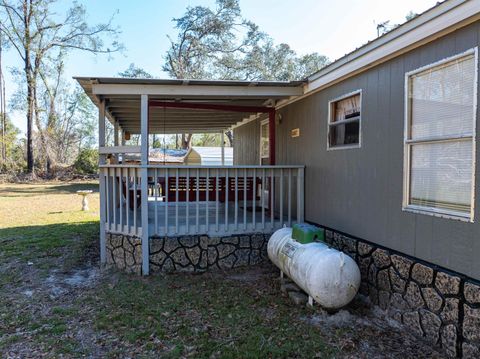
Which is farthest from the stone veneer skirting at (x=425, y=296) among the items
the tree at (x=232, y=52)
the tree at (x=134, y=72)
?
the tree at (x=134, y=72)

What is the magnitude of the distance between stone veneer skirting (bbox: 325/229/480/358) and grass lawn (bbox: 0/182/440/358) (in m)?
0.15

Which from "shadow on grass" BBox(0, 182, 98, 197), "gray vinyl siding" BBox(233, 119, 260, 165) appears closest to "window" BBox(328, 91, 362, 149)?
"gray vinyl siding" BBox(233, 119, 260, 165)

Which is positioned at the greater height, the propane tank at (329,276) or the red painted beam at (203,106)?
the red painted beam at (203,106)

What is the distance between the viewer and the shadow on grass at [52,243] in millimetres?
5891

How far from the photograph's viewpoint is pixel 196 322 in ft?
11.8

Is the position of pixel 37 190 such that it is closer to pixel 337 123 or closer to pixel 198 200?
pixel 198 200

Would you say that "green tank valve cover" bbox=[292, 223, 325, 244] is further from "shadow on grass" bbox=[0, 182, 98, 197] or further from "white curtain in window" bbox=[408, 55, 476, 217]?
"shadow on grass" bbox=[0, 182, 98, 197]

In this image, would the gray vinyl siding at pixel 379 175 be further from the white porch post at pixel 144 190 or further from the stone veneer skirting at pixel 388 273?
the white porch post at pixel 144 190

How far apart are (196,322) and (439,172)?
8.66 feet

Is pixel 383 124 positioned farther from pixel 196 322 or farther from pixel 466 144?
pixel 196 322

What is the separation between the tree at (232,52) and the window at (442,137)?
22458 mm

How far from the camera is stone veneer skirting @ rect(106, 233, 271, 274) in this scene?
16.9 feet

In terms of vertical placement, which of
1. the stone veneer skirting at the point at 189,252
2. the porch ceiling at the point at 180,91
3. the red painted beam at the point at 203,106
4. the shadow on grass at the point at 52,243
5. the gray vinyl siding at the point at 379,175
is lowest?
the shadow on grass at the point at 52,243

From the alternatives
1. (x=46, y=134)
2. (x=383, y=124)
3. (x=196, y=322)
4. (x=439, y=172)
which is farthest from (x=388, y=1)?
(x=46, y=134)
